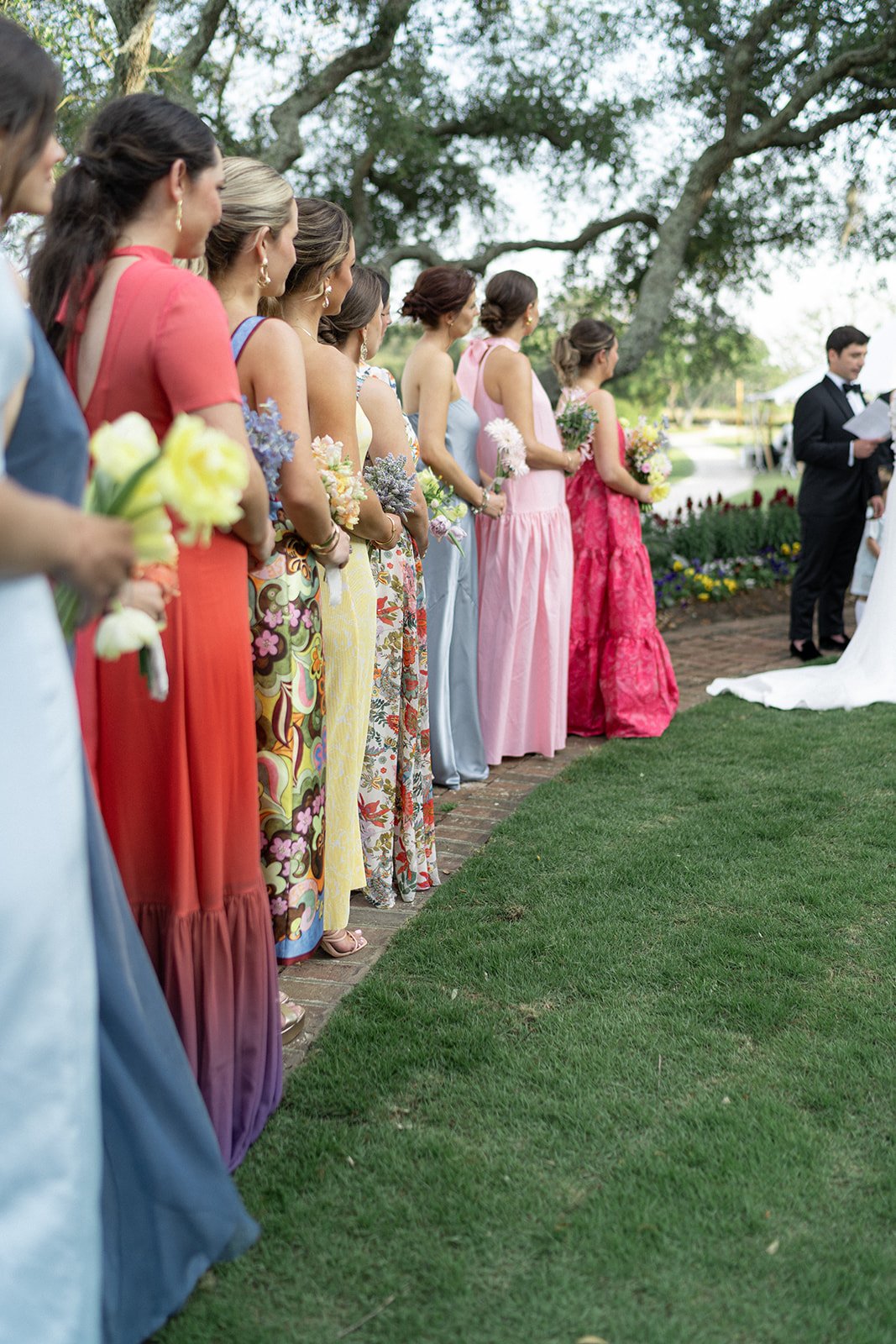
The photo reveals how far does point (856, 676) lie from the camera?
328 inches

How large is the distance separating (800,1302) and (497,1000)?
4.98 feet

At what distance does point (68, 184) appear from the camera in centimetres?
272

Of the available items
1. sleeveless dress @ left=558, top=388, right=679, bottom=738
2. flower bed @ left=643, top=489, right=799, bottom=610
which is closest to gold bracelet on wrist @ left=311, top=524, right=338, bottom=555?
sleeveless dress @ left=558, top=388, right=679, bottom=738

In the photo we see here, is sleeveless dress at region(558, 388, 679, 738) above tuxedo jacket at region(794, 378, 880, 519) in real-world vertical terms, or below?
below

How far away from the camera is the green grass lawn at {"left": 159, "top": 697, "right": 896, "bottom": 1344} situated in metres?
2.56

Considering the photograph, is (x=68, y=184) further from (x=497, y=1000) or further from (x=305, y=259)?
(x=497, y=1000)

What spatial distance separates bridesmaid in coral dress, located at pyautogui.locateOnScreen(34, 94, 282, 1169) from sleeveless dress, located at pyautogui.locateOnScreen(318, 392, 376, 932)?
1.18m

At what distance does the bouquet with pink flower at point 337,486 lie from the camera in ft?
12.2

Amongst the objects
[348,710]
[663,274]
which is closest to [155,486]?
[348,710]

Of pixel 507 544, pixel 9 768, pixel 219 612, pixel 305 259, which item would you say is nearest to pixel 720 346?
pixel 507 544

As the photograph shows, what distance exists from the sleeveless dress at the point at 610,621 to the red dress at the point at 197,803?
14.9 feet

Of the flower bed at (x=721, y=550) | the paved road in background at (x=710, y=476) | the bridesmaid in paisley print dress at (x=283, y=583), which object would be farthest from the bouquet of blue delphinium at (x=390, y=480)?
the paved road in background at (x=710, y=476)

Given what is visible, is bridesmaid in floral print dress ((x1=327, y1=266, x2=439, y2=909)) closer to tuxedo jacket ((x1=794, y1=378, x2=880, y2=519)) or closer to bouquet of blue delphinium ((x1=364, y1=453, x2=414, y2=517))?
bouquet of blue delphinium ((x1=364, y1=453, x2=414, y2=517))

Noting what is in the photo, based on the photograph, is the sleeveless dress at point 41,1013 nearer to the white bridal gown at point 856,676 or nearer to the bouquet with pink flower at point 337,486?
the bouquet with pink flower at point 337,486
